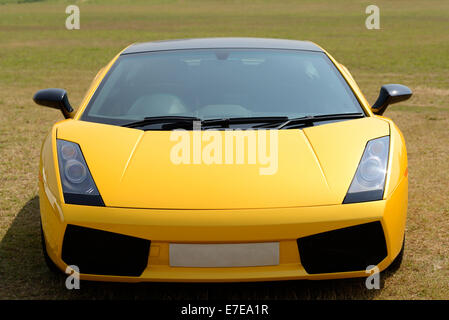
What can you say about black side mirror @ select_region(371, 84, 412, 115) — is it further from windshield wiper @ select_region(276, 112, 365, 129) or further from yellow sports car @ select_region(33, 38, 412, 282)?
windshield wiper @ select_region(276, 112, 365, 129)

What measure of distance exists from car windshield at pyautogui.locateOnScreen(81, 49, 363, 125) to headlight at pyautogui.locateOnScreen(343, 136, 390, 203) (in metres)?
0.45

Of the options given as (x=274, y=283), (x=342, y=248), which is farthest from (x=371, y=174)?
(x=274, y=283)

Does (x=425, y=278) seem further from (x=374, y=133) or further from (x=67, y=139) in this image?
(x=67, y=139)

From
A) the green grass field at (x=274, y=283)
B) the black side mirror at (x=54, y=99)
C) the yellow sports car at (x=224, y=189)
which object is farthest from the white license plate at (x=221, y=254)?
the black side mirror at (x=54, y=99)

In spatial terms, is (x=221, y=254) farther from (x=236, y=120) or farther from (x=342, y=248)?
(x=236, y=120)

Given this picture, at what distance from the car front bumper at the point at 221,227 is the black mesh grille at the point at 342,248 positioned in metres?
0.02

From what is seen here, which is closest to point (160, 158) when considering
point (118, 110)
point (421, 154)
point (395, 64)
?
point (118, 110)

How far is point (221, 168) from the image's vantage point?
121 inches

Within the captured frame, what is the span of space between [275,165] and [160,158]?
22.6 inches

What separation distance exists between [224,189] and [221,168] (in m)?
0.17

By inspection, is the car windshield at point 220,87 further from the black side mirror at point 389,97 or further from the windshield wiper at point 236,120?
the black side mirror at point 389,97

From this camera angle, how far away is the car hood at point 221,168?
2879 millimetres

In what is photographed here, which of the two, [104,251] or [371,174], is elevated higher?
[371,174]

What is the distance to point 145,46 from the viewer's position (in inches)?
177
